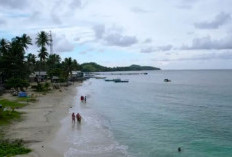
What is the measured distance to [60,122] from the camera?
31.8 metres

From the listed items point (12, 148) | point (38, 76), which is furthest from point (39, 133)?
point (38, 76)

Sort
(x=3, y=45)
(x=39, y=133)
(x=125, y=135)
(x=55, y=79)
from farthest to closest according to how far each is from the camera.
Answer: (x=55, y=79), (x=3, y=45), (x=125, y=135), (x=39, y=133)

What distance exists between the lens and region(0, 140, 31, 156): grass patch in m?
18.1

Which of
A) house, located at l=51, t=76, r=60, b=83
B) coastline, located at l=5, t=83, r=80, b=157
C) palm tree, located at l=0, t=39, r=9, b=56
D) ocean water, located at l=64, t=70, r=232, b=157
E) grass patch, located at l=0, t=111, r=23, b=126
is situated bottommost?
ocean water, located at l=64, t=70, r=232, b=157

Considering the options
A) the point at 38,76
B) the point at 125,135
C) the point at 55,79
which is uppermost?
the point at 38,76

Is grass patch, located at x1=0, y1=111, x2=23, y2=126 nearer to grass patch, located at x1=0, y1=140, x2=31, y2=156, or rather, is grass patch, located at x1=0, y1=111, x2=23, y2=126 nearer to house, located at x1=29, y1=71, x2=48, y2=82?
grass patch, located at x1=0, y1=140, x2=31, y2=156

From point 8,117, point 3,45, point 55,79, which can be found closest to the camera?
point 8,117

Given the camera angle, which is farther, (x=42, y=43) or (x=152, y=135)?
(x=42, y=43)

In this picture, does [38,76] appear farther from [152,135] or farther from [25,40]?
[152,135]

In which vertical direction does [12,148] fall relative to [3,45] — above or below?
below

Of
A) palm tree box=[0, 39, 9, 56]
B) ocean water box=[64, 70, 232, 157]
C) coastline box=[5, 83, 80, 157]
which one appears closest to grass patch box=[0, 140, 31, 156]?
coastline box=[5, 83, 80, 157]

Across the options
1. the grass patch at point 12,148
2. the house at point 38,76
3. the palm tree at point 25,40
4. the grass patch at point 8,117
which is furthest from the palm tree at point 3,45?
the grass patch at point 12,148

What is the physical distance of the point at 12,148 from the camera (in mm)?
19125

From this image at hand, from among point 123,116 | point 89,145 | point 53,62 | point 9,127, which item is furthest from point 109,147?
point 53,62
